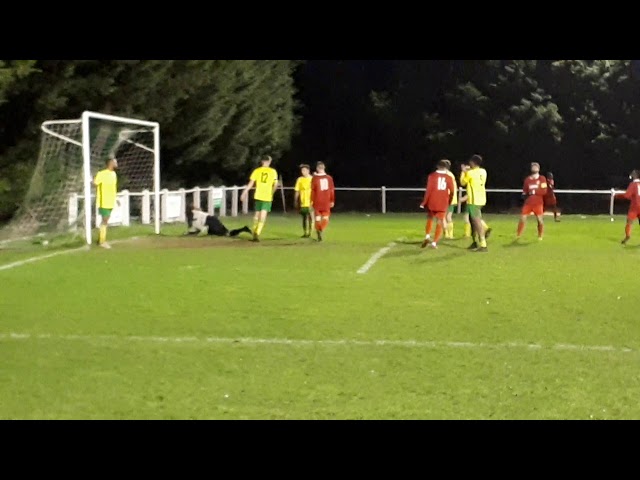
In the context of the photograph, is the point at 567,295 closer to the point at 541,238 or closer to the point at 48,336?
the point at 48,336

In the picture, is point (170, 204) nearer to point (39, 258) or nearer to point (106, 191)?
point (106, 191)

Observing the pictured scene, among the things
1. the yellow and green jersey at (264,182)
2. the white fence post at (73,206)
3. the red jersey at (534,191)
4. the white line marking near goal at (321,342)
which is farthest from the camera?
the white fence post at (73,206)

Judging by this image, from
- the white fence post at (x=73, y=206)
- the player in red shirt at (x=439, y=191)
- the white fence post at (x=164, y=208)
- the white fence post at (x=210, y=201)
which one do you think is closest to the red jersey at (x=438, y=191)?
the player in red shirt at (x=439, y=191)

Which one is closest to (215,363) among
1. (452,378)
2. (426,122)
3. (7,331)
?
(452,378)

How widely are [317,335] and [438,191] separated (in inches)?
367

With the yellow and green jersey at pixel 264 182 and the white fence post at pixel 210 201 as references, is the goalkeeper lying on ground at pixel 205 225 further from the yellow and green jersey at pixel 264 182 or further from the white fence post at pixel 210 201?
the white fence post at pixel 210 201

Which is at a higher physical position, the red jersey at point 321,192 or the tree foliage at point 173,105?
the tree foliage at point 173,105

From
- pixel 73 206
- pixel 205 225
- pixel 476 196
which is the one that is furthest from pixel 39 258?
pixel 476 196

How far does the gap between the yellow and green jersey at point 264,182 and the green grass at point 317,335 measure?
2.65m

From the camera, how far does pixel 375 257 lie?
17.2 metres

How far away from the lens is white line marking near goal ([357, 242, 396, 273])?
1524cm

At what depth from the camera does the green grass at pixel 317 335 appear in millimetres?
6871

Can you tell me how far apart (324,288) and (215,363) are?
4.84 meters

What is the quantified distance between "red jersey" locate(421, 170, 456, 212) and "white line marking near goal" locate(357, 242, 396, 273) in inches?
51.4
